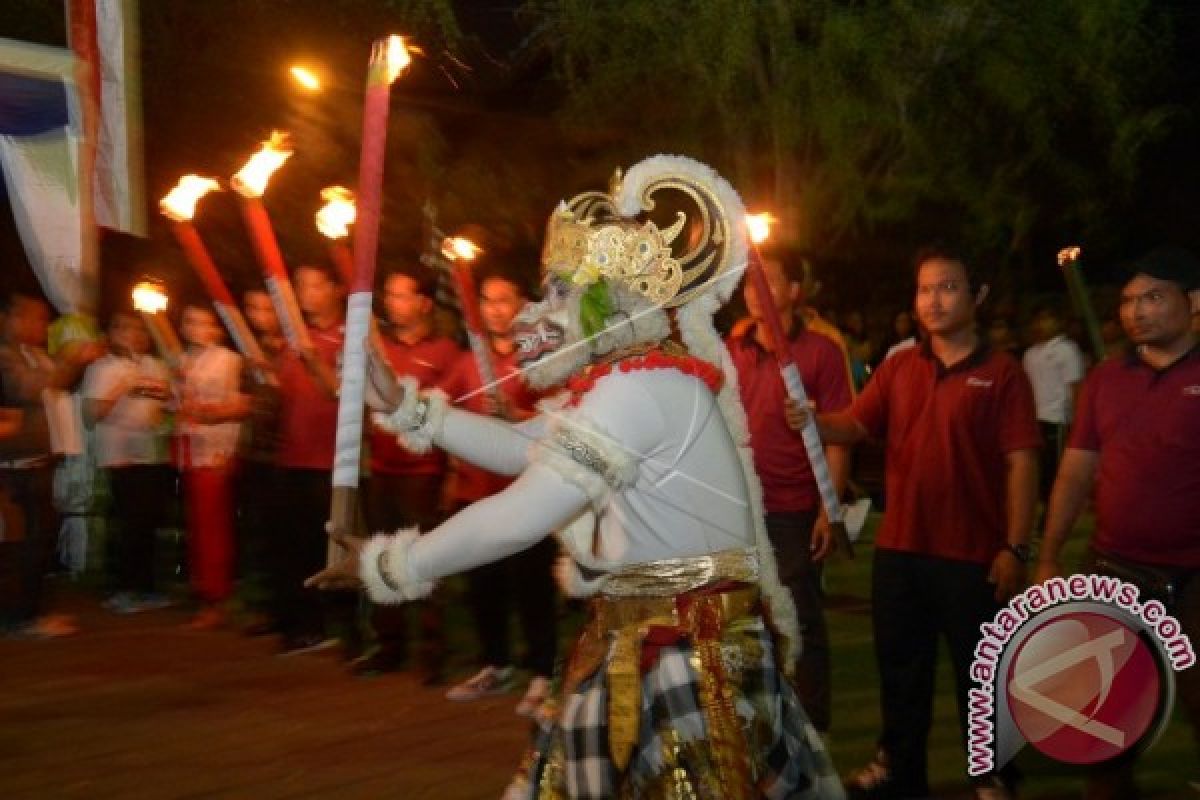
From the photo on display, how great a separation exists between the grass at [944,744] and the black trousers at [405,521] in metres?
2.05

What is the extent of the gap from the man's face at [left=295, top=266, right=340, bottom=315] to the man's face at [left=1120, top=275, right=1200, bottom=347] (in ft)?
13.8

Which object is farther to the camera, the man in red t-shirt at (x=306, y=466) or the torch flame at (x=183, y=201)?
the man in red t-shirt at (x=306, y=466)

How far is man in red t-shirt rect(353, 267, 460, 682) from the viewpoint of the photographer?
784cm

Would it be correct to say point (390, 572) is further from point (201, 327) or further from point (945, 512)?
point (201, 327)

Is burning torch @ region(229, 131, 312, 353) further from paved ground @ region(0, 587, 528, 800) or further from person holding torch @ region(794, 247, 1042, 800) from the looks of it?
person holding torch @ region(794, 247, 1042, 800)

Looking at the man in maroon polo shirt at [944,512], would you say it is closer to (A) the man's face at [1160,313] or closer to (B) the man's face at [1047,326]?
(A) the man's face at [1160,313]

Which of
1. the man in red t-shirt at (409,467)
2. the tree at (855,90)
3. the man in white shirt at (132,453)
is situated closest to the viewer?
the man in red t-shirt at (409,467)

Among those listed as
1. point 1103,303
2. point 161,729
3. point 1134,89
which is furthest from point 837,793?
point 1134,89

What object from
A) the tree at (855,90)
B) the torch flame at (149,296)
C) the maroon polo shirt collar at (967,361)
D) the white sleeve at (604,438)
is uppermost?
the tree at (855,90)

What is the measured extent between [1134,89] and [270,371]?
20054mm

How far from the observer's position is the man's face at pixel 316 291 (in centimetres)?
798

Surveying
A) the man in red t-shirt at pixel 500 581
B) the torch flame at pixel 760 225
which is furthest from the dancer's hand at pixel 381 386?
the man in red t-shirt at pixel 500 581

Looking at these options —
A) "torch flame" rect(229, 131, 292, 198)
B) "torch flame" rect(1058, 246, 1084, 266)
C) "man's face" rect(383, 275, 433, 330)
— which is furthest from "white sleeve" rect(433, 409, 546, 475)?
"torch flame" rect(1058, 246, 1084, 266)

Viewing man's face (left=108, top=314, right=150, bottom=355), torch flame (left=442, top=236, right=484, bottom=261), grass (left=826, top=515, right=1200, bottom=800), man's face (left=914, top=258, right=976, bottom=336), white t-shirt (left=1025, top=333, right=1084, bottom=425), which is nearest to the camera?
man's face (left=914, top=258, right=976, bottom=336)
